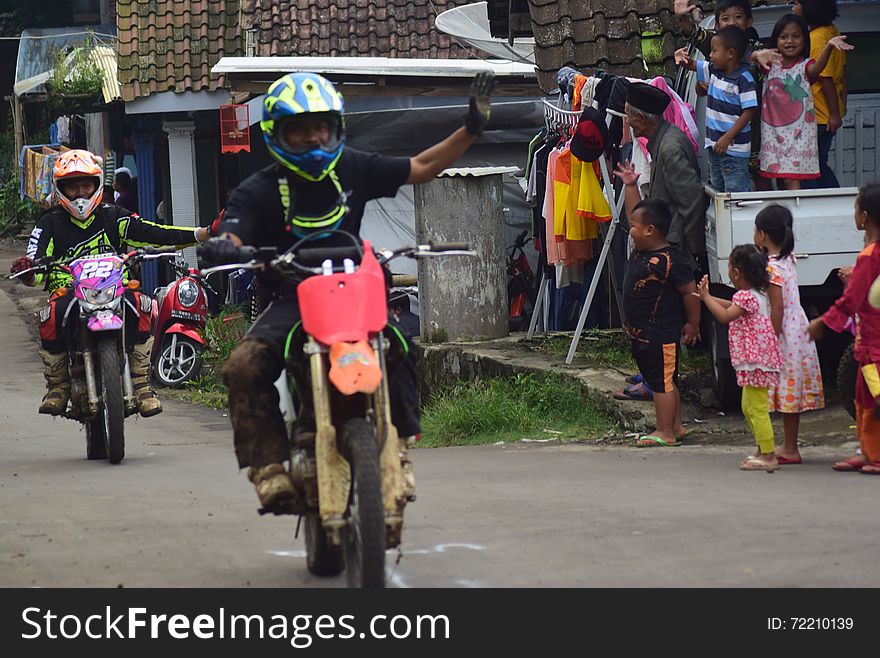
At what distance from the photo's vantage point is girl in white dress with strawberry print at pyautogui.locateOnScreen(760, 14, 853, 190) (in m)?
9.95

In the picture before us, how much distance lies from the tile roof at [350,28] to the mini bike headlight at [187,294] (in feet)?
16.2

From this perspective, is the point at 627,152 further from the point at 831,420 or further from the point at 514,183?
the point at 514,183

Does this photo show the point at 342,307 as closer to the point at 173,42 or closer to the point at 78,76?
the point at 173,42

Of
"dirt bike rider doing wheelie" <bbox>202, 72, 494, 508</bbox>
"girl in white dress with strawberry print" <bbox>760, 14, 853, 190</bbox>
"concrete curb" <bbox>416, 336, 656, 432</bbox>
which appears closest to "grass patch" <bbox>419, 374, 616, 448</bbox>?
"concrete curb" <bbox>416, 336, 656, 432</bbox>

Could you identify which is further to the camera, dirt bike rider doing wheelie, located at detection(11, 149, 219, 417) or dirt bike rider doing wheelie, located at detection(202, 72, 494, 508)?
dirt bike rider doing wheelie, located at detection(11, 149, 219, 417)

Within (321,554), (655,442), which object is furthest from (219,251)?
(655,442)

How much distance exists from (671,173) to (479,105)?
4.53 meters

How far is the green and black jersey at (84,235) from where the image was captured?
387 inches

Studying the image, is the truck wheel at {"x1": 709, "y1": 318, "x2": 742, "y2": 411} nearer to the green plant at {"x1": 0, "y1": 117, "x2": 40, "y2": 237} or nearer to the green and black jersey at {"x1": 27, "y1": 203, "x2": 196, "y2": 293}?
the green and black jersey at {"x1": 27, "y1": 203, "x2": 196, "y2": 293}

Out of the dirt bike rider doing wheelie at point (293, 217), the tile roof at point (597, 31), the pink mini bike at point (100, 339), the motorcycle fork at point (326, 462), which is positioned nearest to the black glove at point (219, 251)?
the dirt bike rider doing wheelie at point (293, 217)

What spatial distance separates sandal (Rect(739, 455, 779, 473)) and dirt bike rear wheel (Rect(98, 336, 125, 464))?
401cm

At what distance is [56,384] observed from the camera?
983 centimetres

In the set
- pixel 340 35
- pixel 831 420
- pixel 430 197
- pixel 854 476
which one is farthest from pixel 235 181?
pixel 854 476

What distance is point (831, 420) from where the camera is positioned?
31.2ft
